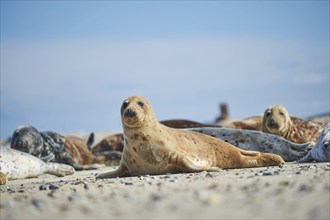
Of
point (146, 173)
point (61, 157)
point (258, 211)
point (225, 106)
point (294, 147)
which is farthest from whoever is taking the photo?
point (225, 106)

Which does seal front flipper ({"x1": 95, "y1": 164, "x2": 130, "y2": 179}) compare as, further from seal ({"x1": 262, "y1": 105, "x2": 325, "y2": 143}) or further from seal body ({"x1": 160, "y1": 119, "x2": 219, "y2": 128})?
seal body ({"x1": 160, "y1": 119, "x2": 219, "y2": 128})

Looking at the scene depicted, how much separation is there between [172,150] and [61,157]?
5.90m

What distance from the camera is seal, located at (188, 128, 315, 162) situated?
1001cm

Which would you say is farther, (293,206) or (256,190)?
(256,190)

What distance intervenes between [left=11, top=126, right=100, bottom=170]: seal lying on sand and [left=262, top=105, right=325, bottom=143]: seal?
3.81 m

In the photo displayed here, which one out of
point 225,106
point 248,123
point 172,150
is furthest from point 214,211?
point 225,106

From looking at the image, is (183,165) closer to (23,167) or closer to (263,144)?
(263,144)

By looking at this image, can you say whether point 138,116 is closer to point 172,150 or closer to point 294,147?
point 172,150

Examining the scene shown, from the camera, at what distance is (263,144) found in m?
10.2

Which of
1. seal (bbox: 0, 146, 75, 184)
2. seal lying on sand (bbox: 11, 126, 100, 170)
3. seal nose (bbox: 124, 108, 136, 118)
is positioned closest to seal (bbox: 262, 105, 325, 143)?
seal lying on sand (bbox: 11, 126, 100, 170)

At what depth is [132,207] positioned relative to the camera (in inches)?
161

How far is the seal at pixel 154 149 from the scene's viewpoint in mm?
7477

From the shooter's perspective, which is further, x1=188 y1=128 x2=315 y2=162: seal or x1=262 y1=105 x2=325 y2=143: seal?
x1=262 y1=105 x2=325 y2=143: seal

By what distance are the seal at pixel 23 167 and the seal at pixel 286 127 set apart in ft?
15.6
